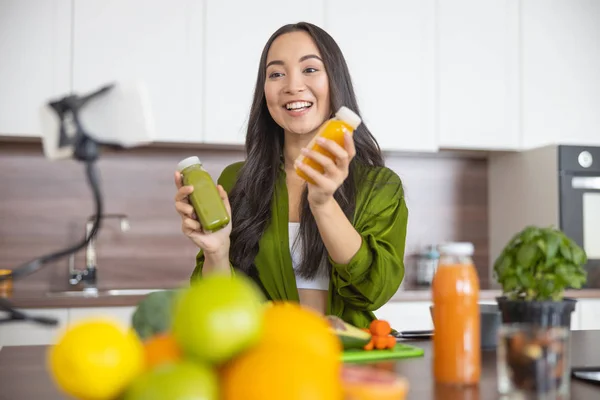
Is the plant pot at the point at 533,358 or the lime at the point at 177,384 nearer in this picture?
the lime at the point at 177,384

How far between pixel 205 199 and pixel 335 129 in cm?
27

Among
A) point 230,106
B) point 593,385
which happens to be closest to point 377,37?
point 230,106

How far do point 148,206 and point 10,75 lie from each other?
2.53ft

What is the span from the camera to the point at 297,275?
1560mm

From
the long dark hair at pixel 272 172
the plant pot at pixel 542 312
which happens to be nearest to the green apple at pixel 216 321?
the plant pot at pixel 542 312

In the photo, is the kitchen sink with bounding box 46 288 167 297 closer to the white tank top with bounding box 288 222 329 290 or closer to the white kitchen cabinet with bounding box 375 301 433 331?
the white kitchen cabinet with bounding box 375 301 433 331

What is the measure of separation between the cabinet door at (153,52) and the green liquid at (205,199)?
1.68m

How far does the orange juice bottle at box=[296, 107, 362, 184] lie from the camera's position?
97 cm

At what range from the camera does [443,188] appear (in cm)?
341

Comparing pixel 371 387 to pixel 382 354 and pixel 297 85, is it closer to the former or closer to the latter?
pixel 382 354

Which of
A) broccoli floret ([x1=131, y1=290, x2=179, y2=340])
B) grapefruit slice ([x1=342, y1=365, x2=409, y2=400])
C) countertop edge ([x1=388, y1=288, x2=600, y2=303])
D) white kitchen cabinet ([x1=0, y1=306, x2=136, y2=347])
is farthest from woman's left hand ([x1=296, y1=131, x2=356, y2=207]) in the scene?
countertop edge ([x1=388, y1=288, x2=600, y2=303])

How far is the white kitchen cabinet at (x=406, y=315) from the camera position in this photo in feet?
8.90

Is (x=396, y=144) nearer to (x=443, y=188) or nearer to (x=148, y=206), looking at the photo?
(x=443, y=188)

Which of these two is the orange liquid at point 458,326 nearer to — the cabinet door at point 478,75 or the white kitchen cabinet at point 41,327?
the white kitchen cabinet at point 41,327
